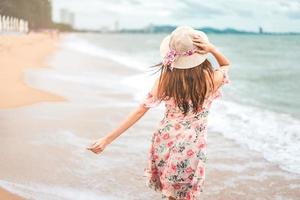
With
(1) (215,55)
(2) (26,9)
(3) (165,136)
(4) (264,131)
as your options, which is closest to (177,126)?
(3) (165,136)

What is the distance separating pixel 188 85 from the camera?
3.34 meters

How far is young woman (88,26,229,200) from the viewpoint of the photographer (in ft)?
10.8

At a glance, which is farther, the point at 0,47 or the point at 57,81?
the point at 0,47

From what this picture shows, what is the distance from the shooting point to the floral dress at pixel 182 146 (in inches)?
134

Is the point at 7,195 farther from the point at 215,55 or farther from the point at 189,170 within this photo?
the point at 215,55

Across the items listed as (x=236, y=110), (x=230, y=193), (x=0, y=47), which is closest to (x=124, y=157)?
(x=230, y=193)

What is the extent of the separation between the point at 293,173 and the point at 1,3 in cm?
5973

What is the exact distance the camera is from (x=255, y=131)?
29.5 feet

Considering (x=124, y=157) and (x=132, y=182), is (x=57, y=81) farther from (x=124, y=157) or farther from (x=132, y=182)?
(x=132, y=182)

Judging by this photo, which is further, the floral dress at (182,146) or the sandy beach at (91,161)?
the sandy beach at (91,161)

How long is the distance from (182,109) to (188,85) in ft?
0.50

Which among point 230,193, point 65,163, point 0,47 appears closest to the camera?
point 230,193

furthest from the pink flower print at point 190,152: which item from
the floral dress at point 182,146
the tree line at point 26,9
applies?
the tree line at point 26,9

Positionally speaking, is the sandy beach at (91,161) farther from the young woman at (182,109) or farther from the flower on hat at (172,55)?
the flower on hat at (172,55)
